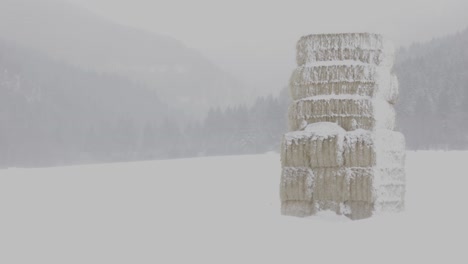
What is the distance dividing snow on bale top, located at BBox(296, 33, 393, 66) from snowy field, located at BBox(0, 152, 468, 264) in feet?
5.73

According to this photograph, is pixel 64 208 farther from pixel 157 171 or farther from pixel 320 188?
pixel 157 171

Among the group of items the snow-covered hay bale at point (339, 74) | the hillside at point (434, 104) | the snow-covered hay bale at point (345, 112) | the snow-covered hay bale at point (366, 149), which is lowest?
the snow-covered hay bale at point (366, 149)

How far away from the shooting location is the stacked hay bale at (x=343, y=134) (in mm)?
7258

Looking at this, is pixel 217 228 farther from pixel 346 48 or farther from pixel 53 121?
pixel 53 121

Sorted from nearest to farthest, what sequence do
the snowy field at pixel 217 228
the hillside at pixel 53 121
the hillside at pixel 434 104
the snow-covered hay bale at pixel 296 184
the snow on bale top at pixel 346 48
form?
the snowy field at pixel 217 228, the snow-covered hay bale at pixel 296 184, the snow on bale top at pixel 346 48, the hillside at pixel 434 104, the hillside at pixel 53 121

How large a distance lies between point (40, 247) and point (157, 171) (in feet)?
30.0

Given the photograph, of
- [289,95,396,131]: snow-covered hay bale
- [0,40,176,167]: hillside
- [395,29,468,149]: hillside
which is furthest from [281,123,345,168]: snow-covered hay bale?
[0,40,176,167]: hillside

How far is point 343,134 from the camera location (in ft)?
24.0

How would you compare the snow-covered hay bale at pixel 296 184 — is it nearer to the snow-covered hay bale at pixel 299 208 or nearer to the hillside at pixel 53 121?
the snow-covered hay bale at pixel 299 208

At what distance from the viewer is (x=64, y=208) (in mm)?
8664

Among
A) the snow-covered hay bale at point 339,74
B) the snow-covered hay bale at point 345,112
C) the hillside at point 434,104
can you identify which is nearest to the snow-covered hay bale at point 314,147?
the snow-covered hay bale at point 345,112

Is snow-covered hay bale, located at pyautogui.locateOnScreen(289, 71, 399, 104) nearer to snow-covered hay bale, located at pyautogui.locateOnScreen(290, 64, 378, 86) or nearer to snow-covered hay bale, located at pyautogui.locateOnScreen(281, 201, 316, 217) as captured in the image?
snow-covered hay bale, located at pyautogui.locateOnScreen(290, 64, 378, 86)

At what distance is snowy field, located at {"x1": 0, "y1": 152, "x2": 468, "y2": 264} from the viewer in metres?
5.26

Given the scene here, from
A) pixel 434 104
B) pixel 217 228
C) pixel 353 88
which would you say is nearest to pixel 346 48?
pixel 353 88
